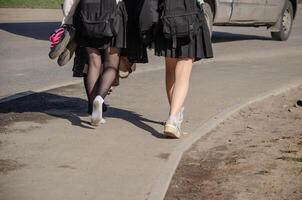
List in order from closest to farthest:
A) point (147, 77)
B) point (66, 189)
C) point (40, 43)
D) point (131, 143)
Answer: point (66, 189)
point (131, 143)
point (147, 77)
point (40, 43)

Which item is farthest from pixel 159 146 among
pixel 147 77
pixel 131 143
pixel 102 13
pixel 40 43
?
pixel 40 43

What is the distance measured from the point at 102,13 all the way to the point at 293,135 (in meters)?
2.07

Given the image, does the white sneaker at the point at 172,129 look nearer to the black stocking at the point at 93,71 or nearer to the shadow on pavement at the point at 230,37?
the black stocking at the point at 93,71

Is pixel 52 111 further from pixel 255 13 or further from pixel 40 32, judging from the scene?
pixel 40 32

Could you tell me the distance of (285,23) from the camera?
16656 mm

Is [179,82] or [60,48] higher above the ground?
[60,48]

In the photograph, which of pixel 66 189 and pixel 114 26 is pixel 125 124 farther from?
pixel 66 189

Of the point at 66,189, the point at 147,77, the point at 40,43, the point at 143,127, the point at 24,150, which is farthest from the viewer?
the point at 40,43

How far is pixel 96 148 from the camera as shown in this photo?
17.7 ft

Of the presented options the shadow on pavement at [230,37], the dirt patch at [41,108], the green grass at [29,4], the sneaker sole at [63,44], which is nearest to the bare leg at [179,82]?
the sneaker sole at [63,44]

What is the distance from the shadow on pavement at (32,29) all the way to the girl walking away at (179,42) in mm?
10370

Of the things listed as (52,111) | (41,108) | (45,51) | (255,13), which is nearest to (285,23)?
(255,13)

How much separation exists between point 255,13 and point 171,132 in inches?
395

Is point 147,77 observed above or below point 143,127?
below
